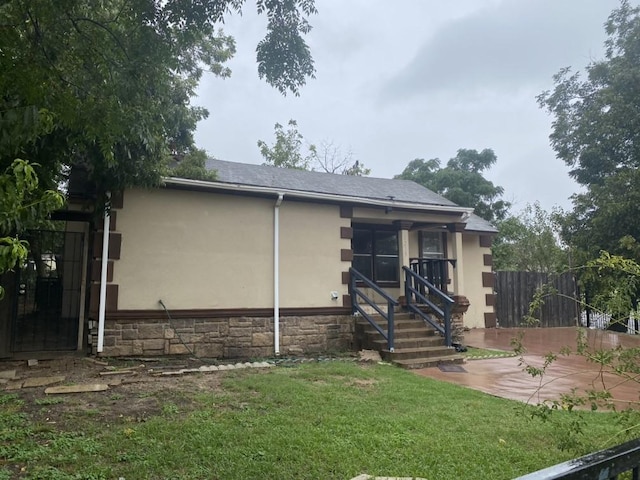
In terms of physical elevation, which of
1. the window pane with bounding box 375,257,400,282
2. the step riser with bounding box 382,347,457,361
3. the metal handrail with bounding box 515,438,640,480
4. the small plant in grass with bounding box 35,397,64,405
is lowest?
the small plant in grass with bounding box 35,397,64,405

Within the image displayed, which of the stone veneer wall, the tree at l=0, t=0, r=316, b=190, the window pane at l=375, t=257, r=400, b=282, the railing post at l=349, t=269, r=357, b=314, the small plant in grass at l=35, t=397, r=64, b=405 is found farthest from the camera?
the window pane at l=375, t=257, r=400, b=282

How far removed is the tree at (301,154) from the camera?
1053 inches

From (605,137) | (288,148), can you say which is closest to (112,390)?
(605,137)

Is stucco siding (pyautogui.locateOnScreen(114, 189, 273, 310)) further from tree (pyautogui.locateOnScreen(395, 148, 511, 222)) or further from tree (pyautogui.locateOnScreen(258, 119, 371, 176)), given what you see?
tree (pyautogui.locateOnScreen(258, 119, 371, 176))

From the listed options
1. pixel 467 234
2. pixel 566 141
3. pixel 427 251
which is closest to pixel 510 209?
pixel 566 141

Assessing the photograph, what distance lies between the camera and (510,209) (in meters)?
24.8

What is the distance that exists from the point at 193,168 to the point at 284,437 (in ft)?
22.7

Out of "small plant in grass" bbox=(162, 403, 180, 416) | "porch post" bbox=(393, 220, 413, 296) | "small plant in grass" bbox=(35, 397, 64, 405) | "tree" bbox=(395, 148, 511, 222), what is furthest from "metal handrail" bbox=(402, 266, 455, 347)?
"tree" bbox=(395, 148, 511, 222)

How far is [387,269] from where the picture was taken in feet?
36.3

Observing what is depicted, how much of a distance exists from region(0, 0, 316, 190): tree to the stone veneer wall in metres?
3.08

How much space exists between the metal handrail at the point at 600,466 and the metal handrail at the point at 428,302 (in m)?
6.92

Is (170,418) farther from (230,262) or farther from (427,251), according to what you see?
(427,251)

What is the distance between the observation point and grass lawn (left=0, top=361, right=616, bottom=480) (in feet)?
9.95

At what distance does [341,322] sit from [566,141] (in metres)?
11.8
